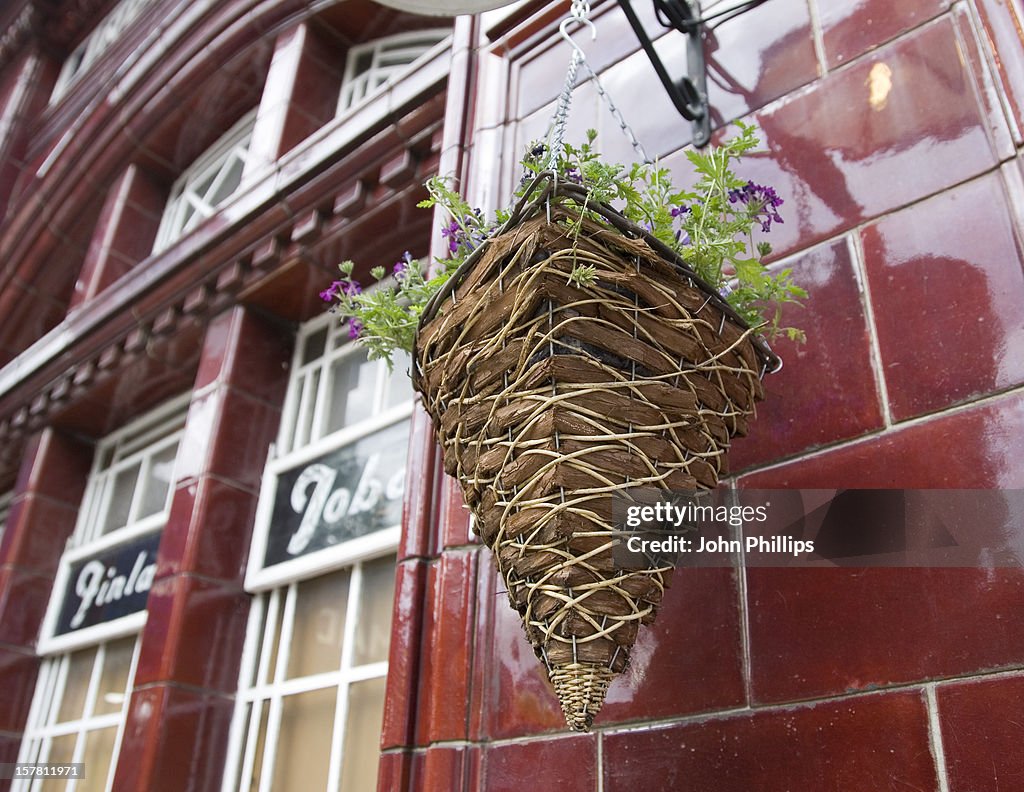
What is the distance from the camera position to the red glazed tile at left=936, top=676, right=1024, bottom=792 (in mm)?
1352

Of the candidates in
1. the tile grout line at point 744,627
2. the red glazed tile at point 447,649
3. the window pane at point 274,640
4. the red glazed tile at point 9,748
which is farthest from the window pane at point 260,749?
the tile grout line at point 744,627

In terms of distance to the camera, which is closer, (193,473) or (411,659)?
(411,659)

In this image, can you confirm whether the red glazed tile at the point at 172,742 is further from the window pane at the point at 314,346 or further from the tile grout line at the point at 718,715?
the window pane at the point at 314,346

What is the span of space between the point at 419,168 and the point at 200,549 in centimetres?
163

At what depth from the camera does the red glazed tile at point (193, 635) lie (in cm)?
314

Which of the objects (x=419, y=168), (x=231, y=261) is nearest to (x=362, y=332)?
(x=419, y=168)

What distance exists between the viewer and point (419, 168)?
133 inches

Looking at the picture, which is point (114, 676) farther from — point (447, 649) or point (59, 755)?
point (447, 649)

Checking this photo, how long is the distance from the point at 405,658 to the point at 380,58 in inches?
142

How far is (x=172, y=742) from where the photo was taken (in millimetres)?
3027

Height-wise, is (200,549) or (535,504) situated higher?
(200,549)

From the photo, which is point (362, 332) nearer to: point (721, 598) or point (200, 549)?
point (721, 598)

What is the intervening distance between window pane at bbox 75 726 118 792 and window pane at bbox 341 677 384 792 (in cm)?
139

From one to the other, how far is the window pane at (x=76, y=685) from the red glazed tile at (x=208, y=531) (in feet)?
3.34
